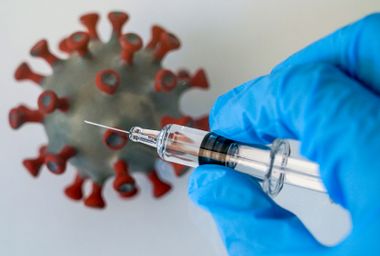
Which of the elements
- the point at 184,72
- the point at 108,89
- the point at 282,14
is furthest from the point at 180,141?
the point at 282,14

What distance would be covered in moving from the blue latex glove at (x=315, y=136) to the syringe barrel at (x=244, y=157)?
2 centimetres

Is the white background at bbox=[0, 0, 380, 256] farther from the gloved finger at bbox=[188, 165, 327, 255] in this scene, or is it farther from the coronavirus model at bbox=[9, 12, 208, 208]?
the gloved finger at bbox=[188, 165, 327, 255]

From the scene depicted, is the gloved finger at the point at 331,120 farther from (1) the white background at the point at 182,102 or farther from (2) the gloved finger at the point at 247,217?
(1) the white background at the point at 182,102

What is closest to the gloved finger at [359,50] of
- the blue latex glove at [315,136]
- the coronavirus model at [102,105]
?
the blue latex glove at [315,136]

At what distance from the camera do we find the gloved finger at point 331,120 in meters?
0.47

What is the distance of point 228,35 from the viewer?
2.88ft

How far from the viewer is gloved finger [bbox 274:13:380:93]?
534 millimetres

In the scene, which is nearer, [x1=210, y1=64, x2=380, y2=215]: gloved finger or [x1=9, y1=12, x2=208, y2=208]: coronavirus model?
[x1=210, y1=64, x2=380, y2=215]: gloved finger

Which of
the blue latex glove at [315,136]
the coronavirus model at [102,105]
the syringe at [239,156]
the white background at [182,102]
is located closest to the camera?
the blue latex glove at [315,136]

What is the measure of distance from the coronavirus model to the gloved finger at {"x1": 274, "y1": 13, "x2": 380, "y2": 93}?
0.24 m

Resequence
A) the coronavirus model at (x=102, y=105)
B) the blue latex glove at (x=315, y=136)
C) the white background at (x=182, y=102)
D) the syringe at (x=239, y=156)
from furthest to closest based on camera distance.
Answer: the white background at (x=182, y=102) < the coronavirus model at (x=102, y=105) < the syringe at (x=239, y=156) < the blue latex glove at (x=315, y=136)

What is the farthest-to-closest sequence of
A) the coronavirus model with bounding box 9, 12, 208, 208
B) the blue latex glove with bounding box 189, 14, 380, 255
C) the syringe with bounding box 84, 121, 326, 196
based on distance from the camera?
the coronavirus model with bounding box 9, 12, 208, 208
the syringe with bounding box 84, 121, 326, 196
the blue latex glove with bounding box 189, 14, 380, 255

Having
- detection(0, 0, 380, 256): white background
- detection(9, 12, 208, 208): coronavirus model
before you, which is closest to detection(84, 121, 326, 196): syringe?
detection(9, 12, 208, 208): coronavirus model

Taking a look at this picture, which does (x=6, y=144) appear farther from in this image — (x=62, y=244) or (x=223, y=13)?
(x=223, y=13)
